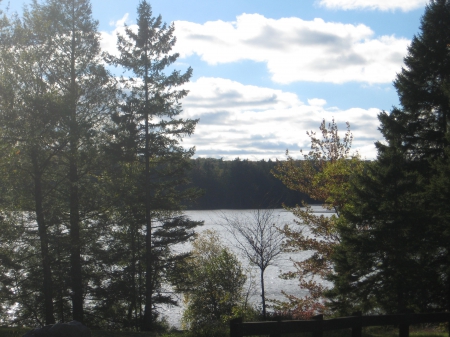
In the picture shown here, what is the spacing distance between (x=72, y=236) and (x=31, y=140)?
5.99m

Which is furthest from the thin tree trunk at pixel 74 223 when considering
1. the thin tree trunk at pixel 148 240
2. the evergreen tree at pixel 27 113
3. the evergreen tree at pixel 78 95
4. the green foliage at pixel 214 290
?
the green foliage at pixel 214 290

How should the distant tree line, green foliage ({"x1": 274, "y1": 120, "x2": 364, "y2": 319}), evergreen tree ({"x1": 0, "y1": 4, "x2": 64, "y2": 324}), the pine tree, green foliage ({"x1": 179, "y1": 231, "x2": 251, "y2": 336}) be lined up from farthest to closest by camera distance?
the distant tree line → green foliage ({"x1": 179, "y1": 231, "x2": 251, "y2": 336}) → green foliage ({"x1": 274, "y1": 120, "x2": 364, "y2": 319}) → the pine tree → evergreen tree ({"x1": 0, "y1": 4, "x2": 64, "y2": 324})

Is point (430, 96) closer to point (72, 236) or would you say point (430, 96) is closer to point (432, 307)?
point (432, 307)

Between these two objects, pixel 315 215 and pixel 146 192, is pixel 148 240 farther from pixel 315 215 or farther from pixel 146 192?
pixel 315 215

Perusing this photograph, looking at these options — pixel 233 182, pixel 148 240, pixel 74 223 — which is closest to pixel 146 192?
pixel 148 240

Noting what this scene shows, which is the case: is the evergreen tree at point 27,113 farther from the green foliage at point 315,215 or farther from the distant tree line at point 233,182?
the distant tree line at point 233,182

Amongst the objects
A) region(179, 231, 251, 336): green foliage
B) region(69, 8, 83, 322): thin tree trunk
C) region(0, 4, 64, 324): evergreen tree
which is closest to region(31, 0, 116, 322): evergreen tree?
region(69, 8, 83, 322): thin tree trunk

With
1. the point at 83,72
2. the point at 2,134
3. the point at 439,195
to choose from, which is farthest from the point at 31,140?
the point at 439,195

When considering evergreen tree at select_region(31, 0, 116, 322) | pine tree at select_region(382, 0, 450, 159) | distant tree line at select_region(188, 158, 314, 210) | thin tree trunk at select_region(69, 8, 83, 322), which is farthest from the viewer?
distant tree line at select_region(188, 158, 314, 210)

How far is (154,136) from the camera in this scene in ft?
73.8

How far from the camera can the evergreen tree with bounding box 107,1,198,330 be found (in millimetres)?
22062

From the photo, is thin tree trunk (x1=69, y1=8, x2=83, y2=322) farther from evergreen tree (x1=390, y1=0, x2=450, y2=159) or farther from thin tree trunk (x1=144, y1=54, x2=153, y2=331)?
evergreen tree (x1=390, y1=0, x2=450, y2=159)

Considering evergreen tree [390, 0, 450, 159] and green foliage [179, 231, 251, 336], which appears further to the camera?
green foliage [179, 231, 251, 336]

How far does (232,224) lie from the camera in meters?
22.4
